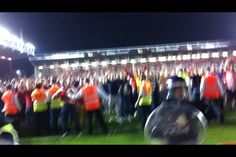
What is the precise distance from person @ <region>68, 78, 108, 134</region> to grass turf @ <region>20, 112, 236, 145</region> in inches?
4.0

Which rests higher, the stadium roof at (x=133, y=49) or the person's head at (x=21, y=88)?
the stadium roof at (x=133, y=49)

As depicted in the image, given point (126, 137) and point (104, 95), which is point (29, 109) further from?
point (126, 137)

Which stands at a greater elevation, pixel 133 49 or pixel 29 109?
pixel 133 49

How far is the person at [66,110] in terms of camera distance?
343 centimetres

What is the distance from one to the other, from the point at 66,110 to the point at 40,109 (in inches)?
9.9

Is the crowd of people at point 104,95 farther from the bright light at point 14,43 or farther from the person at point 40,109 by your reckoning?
the bright light at point 14,43

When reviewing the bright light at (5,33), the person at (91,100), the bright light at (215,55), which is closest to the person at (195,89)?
the bright light at (215,55)

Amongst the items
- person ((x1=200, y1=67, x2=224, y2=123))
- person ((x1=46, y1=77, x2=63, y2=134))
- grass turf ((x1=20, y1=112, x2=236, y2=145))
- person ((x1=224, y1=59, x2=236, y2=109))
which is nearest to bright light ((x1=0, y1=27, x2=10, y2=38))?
person ((x1=46, y1=77, x2=63, y2=134))

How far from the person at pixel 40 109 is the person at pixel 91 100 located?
26 centimetres

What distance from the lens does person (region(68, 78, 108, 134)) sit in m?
3.43

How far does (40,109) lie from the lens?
3451 millimetres

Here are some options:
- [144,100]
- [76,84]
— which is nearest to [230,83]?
[144,100]

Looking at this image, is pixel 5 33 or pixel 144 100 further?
pixel 5 33

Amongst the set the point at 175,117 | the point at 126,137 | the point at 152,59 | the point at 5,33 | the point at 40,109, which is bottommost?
the point at 126,137
